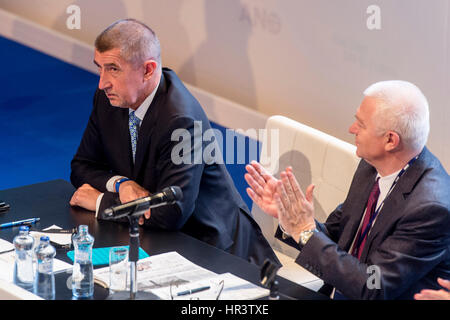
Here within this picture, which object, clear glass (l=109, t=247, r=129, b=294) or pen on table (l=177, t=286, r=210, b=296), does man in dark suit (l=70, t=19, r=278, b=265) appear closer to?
clear glass (l=109, t=247, r=129, b=294)

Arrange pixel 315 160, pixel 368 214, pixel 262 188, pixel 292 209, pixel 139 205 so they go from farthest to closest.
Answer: pixel 315 160 < pixel 262 188 < pixel 368 214 < pixel 292 209 < pixel 139 205

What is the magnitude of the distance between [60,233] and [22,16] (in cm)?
498

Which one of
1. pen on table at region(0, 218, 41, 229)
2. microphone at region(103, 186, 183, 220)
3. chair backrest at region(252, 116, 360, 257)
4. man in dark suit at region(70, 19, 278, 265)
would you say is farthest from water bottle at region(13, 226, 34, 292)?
chair backrest at region(252, 116, 360, 257)

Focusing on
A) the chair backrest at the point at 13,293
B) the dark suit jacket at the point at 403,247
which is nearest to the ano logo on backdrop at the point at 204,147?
the dark suit jacket at the point at 403,247

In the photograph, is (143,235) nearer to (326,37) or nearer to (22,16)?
(326,37)

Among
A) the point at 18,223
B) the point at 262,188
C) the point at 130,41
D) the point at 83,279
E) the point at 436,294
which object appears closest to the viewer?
the point at 436,294

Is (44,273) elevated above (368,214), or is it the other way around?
(368,214)

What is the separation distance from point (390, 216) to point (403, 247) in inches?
6.2

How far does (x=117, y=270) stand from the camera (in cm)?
275

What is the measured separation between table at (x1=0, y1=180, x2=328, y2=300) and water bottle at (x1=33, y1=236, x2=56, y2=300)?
4 cm

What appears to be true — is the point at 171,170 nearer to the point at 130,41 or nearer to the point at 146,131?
the point at 146,131

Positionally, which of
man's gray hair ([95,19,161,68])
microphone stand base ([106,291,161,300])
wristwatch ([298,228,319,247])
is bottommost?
microphone stand base ([106,291,161,300])

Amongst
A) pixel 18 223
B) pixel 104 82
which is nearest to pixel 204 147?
pixel 104 82

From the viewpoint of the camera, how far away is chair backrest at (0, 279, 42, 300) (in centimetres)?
251
